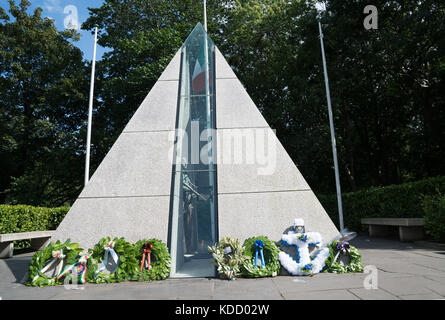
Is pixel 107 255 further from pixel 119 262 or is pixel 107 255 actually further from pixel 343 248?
pixel 343 248

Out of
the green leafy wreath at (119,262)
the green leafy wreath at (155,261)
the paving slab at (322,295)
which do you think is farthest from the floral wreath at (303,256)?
the green leafy wreath at (119,262)

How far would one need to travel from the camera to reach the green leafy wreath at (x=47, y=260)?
505 cm

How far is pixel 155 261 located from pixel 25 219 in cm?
874

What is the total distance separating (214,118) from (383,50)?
11.7m

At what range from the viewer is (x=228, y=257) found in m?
5.24

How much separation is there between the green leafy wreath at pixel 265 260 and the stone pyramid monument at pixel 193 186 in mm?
322

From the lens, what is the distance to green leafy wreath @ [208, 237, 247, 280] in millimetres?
5062

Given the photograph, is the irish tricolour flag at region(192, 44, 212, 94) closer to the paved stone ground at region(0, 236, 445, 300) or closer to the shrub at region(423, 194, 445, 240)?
the paved stone ground at region(0, 236, 445, 300)

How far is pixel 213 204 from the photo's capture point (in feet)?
20.3

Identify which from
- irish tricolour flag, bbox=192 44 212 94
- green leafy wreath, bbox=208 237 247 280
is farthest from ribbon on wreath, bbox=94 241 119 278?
irish tricolour flag, bbox=192 44 212 94

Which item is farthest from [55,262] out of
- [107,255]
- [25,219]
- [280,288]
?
[25,219]

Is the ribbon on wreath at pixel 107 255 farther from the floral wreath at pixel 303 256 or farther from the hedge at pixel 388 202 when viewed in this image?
the hedge at pixel 388 202
